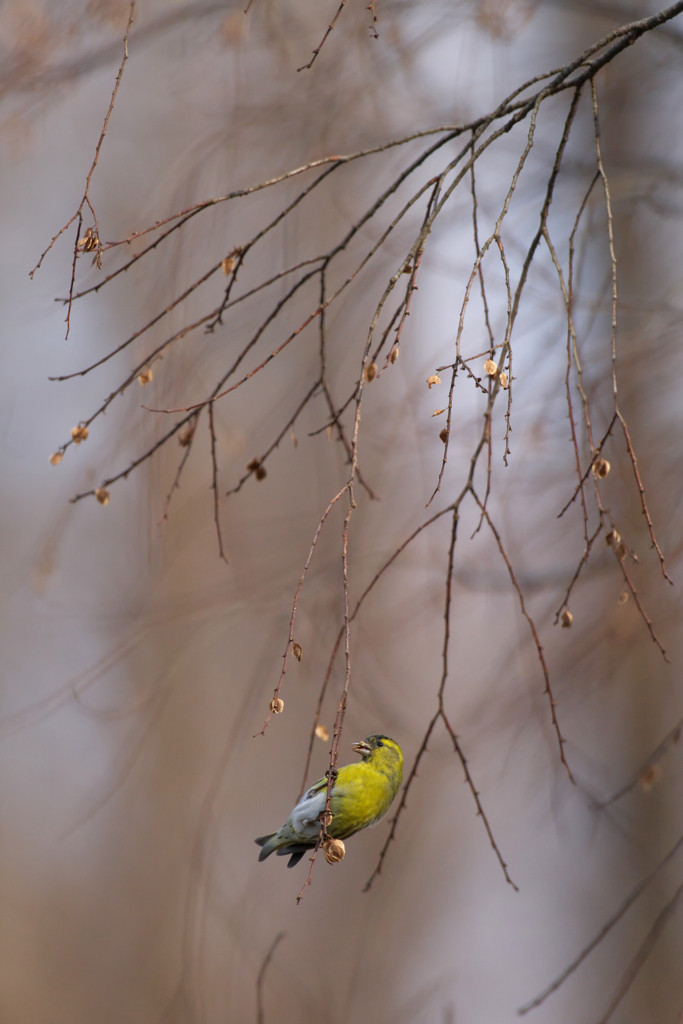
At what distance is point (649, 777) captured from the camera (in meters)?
1.39

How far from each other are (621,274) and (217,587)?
36.4 inches

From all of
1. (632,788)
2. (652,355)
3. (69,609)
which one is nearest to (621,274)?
(652,355)

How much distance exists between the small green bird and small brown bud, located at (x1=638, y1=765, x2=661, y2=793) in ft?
2.58

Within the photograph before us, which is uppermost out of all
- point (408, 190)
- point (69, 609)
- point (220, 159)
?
point (220, 159)

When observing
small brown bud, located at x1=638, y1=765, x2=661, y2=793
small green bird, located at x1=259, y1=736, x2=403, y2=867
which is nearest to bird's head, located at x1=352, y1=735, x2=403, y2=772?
small green bird, located at x1=259, y1=736, x2=403, y2=867

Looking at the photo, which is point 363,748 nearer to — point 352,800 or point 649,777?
point 352,800

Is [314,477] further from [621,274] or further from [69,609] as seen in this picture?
[621,274]

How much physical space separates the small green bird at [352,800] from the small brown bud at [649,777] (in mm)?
787

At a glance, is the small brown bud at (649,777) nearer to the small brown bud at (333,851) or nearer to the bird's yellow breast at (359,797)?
the bird's yellow breast at (359,797)

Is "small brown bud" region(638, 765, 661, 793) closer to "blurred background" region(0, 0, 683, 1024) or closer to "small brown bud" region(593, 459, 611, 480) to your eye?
"blurred background" region(0, 0, 683, 1024)

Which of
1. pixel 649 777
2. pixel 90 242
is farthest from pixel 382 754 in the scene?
pixel 649 777

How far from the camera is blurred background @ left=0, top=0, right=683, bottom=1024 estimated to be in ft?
4.50

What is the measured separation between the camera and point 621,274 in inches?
57.7

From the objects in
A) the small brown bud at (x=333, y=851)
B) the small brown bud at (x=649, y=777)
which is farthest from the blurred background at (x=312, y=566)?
the small brown bud at (x=333, y=851)
